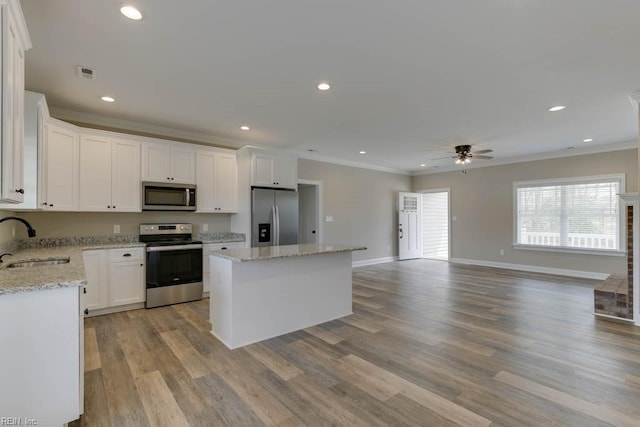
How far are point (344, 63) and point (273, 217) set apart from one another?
120 inches

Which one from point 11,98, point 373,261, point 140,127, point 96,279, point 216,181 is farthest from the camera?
point 373,261

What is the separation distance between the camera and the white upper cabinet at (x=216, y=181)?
4.88 metres

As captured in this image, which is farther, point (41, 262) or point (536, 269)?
point (536, 269)

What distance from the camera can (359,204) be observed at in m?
7.77

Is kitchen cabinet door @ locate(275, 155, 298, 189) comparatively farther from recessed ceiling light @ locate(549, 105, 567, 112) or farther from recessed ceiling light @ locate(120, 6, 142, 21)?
recessed ceiling light @ locate(549, 105, 567, 112)

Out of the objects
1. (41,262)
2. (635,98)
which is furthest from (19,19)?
(635,98)

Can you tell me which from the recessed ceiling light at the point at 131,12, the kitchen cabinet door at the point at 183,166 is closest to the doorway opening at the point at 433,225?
the kitchen cabinet door at the point at 183,166

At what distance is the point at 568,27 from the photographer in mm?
2248

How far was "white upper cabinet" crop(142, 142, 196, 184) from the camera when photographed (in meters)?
4.39

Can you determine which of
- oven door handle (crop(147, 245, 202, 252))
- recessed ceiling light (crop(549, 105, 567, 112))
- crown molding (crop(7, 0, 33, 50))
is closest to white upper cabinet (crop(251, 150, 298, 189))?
oven door handle (crop(147, 245, 202, 252))

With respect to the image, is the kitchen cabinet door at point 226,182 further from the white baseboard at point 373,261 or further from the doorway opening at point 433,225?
the doorway opening at point 433,225

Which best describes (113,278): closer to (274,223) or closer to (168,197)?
(168,197)

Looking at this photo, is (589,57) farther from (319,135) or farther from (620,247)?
(620,247)

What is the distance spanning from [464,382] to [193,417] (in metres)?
1.95
